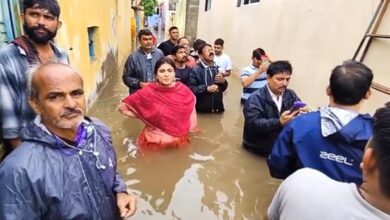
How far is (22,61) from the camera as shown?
188cm

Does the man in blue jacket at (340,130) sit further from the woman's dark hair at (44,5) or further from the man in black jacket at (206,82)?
the man in black jacket at (206,82)

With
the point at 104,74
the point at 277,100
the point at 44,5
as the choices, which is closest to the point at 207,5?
the point at 104,74

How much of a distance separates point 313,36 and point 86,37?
12.8ft

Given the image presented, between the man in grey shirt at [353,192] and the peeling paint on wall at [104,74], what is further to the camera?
the peeling paint on wall at [104,74]

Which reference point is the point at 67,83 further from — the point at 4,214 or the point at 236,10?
the point at 236,10

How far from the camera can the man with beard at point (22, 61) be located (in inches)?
72.1

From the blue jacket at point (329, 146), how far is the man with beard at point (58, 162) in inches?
47.0

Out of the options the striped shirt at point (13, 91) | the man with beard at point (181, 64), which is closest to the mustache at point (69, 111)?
the striped shirt at point (13, 91)

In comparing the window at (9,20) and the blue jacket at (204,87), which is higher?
the window at (9,20)

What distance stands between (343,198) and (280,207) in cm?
30

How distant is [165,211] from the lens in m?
2.81

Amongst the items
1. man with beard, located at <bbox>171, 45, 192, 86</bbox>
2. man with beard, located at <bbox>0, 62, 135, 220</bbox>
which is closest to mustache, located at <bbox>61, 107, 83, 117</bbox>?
man with beard, located at <bbox>0, 62, 135, 220</bbox>

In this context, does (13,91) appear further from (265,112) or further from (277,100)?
(277,100)

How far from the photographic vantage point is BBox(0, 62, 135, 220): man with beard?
46.1 inches
